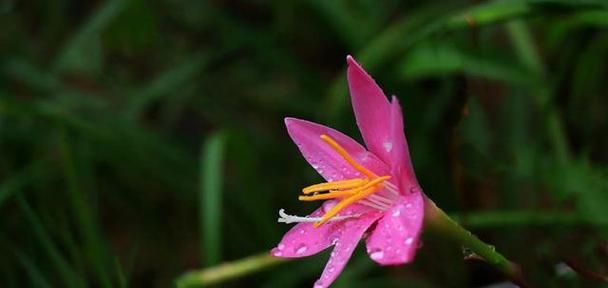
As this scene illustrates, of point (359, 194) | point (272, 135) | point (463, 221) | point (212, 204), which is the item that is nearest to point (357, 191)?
point (359, 194)

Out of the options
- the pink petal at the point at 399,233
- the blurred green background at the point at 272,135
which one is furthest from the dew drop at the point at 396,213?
the blurred green background at the point at 272,135

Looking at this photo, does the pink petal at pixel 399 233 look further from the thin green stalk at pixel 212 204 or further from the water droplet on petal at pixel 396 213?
the thin green stalk at pixel 212 204

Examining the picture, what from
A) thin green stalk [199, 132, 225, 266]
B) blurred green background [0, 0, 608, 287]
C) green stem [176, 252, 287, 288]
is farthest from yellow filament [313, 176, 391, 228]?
thin green stalk [199, 132, 225, 266]

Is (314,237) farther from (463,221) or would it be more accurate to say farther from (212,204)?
(212,204)

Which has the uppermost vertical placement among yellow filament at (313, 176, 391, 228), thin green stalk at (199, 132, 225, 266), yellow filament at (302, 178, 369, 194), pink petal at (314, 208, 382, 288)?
yellow filament at (302, 178, 369, 194)

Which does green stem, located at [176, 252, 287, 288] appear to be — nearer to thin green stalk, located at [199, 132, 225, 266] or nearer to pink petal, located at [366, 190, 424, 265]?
thin green stalk, located at [199, 132, 225, 266]

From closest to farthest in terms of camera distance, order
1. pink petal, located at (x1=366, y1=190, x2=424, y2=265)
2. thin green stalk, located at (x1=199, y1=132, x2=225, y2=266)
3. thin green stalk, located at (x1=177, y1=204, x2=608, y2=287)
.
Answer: pink petal, located at (x1=366, y1=190, x2=424, y2=265), thin green stalk, located at (x1=177, y1=204, x2=608, y2=287), thin green stalk, located at (x1=199, y1=132, x2=225, y2=266)
